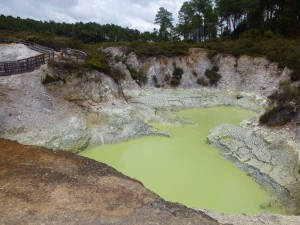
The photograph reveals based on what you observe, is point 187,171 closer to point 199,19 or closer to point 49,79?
point 49,79

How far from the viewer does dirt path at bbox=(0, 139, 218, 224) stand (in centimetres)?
1202

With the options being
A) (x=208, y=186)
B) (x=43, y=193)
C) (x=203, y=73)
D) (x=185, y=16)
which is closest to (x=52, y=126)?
(x=43, y=193)

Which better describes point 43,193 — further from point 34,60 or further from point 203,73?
point 203,73

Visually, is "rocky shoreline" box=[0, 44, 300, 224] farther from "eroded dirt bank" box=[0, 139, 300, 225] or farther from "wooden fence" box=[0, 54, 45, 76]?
"eroded dirt bank" box=[0, 139, 300, 225]

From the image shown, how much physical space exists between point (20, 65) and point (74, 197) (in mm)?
17566

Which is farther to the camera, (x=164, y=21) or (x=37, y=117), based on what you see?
(x=164, y=21)

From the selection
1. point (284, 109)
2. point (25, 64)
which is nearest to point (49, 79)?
point (25, 64)

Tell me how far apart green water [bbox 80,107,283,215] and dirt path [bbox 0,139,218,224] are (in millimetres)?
3679

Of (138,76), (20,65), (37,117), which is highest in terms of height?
(20,65)

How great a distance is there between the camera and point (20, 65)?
26641 millimetres

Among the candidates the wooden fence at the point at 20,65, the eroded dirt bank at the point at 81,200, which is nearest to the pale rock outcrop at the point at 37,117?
the wooden fence at the point at 20,65

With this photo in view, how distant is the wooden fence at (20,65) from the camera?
25.5 m

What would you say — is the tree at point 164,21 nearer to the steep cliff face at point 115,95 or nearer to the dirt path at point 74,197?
the steep cliff face at point 115,95

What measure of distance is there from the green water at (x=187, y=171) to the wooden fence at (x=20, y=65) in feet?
33.3
